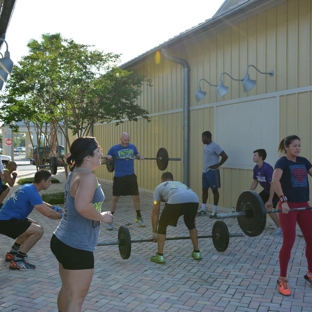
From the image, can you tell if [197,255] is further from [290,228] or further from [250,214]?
[290,228]

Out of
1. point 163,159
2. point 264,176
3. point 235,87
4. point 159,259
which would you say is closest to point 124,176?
point 163,159

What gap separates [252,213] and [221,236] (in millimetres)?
1334

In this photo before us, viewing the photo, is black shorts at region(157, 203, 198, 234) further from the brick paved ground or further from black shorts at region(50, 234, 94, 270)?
black shorts at region(50, 234, 94, 270)

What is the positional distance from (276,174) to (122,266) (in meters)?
2.29

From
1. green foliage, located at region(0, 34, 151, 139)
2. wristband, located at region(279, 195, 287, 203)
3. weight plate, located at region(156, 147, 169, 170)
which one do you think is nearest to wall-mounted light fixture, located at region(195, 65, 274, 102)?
weight plate, located at region(156, 147, 169, 170)

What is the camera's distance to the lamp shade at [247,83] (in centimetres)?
797

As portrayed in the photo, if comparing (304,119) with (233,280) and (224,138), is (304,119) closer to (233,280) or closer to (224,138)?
(224,138)

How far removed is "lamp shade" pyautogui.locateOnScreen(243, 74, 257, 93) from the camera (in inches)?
314

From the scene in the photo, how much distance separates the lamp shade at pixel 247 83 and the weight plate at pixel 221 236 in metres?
3.26

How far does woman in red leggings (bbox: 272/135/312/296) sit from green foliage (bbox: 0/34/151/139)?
675 cm

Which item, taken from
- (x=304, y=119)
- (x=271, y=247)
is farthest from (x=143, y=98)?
(x=271, y=247)

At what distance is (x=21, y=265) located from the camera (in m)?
5.12

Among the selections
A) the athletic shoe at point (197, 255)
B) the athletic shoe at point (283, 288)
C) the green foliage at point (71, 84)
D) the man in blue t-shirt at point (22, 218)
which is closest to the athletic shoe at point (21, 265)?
the man in blue t-shirt at point (22, 218)

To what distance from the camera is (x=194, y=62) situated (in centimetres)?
1046
